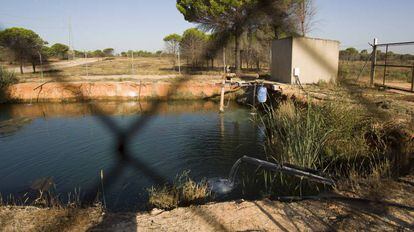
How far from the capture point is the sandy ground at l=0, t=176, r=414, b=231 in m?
2.30

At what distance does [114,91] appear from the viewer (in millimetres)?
12750

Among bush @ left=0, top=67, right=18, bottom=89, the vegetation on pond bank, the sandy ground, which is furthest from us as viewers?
bush @ left=0, top=67, right=18, bottom=89

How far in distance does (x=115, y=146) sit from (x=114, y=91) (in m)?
6.53

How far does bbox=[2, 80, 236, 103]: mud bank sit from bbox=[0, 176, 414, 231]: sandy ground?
1000 centimetres

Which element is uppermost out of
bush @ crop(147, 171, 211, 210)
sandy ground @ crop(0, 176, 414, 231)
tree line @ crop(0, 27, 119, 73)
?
tree line @ crop(0, 27, 119, 73)

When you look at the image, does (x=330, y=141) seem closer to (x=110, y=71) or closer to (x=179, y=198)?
(x=179, y=198)

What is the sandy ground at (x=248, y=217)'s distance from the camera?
230cm

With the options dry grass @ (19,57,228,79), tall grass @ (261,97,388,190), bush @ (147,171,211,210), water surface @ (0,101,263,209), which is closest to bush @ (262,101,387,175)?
tall grass @ (261,97,388,190)

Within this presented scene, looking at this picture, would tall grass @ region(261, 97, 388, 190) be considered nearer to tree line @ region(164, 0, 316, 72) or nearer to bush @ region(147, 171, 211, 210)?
bush @ region(147, 171, 211, 210)

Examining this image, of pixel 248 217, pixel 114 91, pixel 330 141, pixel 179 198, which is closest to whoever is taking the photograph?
pixel 248 217

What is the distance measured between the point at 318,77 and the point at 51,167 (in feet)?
28.2

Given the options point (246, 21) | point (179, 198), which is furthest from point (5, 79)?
point (179, 198)

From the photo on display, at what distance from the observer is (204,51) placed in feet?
61.7

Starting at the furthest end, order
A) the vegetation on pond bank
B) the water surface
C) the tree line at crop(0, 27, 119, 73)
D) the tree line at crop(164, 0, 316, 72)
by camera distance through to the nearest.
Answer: the tree line at crop(0, 27, 119, 73)
the tree line at crop(164, 0, 316, 72)
the water surface
the vegetation on pond bank
